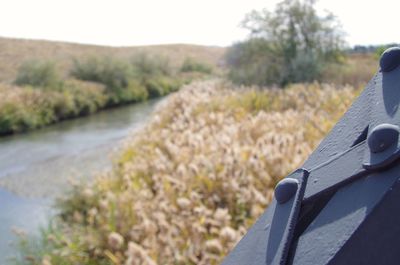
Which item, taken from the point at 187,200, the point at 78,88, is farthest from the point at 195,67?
the point at 187,200

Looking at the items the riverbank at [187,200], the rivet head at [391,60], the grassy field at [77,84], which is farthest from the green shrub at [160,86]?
the rivet head at [391,60]

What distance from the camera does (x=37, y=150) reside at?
380 inches

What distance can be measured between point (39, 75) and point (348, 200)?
1902 cm

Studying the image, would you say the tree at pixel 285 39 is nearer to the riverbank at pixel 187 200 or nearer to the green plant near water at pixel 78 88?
the green plant near water at pixel 78 88

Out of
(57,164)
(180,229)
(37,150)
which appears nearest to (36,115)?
(37,150)

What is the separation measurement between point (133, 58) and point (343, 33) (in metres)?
15.0

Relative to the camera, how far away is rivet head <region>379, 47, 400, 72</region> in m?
0.44

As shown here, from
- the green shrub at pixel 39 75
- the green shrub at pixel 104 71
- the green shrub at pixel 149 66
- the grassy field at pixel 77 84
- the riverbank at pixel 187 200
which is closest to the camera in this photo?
the riverbank at pixel 187 200

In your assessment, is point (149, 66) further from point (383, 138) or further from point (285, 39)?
point (383, 138)

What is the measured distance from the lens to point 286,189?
399 mm

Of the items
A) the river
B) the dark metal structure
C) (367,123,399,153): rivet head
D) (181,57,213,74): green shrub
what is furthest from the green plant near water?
(367,123,399,153): rivet head

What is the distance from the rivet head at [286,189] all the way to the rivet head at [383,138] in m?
0.10

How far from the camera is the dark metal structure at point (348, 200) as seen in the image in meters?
0.30

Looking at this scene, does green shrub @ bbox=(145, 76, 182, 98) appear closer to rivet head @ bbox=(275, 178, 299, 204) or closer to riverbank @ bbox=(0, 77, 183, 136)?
riverbank @ bbox=(0, 77, 183, 136)
